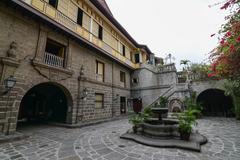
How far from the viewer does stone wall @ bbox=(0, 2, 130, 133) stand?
5562 mm

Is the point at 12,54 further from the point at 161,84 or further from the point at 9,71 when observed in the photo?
the point at 161,84

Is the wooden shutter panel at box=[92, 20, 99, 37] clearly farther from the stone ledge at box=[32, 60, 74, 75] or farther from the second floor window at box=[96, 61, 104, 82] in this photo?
the stone ledge at box=[32, 60, 74, 75]

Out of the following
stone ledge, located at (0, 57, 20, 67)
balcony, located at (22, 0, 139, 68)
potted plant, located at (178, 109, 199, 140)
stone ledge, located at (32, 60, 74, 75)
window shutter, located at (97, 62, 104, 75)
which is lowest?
potted plant, located at (178, 109, 199, 140)

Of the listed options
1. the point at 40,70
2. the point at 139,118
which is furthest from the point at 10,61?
the point at 139,118

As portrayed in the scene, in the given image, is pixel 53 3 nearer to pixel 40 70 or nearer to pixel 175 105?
pixel 40 70

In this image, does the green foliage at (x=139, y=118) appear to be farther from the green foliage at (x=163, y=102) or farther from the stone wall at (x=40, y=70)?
the green foliage at (x=163, y=102)

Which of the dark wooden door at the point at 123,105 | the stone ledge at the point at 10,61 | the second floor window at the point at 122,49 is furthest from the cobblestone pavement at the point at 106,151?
the second floor window at the point at 122,49

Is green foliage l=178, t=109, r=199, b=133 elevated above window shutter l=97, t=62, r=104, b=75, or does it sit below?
below

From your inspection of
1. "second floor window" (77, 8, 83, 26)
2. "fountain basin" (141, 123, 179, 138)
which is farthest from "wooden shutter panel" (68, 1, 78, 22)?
"fountain basin" (141, 123, 179, 138)

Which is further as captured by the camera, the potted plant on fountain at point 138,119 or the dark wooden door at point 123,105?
the dark wooden door at point 123,105

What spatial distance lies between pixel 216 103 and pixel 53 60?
54.7 feet

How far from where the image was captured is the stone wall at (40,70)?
556 cm

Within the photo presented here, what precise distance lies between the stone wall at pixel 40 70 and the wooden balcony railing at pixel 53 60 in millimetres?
387

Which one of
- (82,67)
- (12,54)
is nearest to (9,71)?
(12,54)
